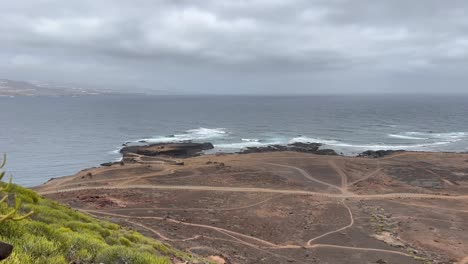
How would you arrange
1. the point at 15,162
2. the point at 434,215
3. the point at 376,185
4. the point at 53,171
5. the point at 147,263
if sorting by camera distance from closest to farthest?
the point at 147,263 < the point at 434,215 < the point at 376,185 < the point at 53,171 < the point at 15,162

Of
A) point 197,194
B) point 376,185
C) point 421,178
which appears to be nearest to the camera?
point 197,194

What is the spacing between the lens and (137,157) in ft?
219

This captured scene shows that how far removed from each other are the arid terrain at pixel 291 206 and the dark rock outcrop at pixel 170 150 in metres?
8.78

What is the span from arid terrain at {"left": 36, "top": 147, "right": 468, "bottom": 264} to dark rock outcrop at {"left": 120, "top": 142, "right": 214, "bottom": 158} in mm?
8775

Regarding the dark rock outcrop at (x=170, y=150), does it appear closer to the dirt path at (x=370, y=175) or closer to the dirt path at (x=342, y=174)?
the dirt path at (x=342, y=174)

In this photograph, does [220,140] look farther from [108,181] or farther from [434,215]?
[434,215]

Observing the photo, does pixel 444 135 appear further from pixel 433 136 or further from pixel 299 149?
pixel 299 149

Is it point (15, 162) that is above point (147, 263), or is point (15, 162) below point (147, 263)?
below

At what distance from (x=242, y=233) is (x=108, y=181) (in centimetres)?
2499

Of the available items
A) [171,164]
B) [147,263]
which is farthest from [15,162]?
[147,263]

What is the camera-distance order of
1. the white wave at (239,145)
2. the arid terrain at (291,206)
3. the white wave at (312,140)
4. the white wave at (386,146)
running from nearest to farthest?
the arid terrain at (291,206)
the white wave at (386,146)
the white wave at (239,145)
the white wave at (312,140)

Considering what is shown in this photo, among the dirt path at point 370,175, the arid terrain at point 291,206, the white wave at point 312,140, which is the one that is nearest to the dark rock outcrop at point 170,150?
the arid terrain at point 291,206

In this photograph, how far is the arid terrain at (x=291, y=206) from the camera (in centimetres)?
2553

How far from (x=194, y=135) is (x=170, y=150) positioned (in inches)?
1047
